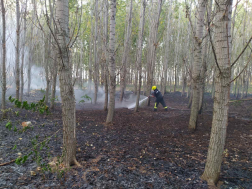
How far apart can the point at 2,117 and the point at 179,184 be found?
546 centimetres

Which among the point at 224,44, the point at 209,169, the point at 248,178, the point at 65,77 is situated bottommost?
the point at 248,178

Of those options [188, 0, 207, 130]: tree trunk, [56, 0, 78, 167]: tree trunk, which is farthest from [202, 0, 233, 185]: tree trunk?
[188, 0, 207, 130]: tree trunk

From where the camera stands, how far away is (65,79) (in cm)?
283

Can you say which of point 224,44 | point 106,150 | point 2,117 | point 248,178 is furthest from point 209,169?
point 2,117

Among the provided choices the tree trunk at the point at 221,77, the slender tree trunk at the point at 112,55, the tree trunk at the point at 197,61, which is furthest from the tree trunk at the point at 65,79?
the tree trunk at the point at 197,61

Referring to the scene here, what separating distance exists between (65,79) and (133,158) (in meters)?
1.92

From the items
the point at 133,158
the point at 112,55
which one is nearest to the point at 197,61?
the point at 112,55

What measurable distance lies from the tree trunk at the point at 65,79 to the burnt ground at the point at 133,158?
1.35ft

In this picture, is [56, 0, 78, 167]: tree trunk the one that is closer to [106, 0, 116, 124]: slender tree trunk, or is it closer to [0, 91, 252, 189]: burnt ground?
[0, 91, 252, 189]: burnt ground

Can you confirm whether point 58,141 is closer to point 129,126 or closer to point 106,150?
point 106,150

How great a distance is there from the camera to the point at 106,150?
393cm

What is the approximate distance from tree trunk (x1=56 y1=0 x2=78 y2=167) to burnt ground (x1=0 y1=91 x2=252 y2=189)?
412mm

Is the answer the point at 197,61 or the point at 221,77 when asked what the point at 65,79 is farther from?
the point at 197,61

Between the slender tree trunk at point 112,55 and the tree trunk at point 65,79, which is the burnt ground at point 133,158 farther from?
Result: the slender tree trunk at point 112,55
